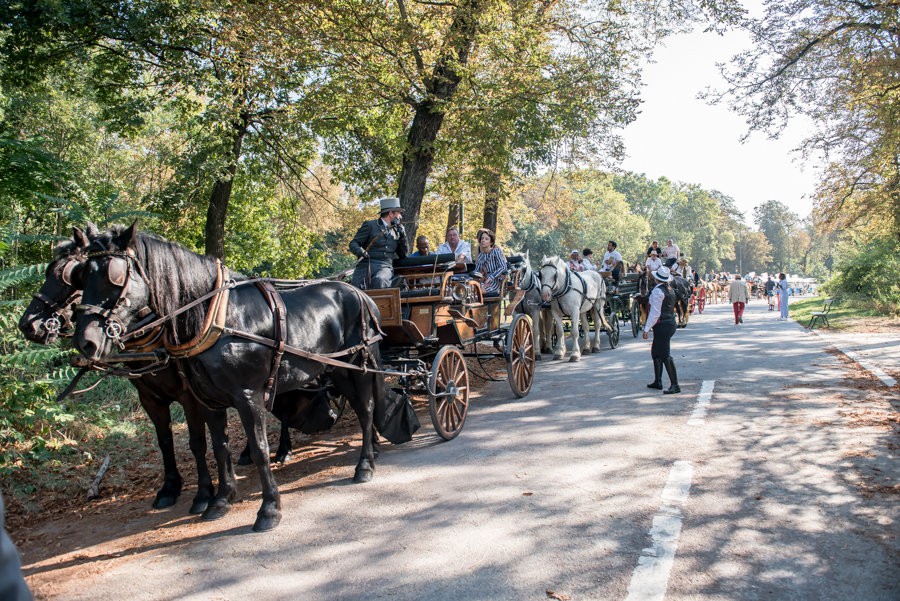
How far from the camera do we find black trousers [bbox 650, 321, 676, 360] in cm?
984

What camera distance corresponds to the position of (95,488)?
6.32m

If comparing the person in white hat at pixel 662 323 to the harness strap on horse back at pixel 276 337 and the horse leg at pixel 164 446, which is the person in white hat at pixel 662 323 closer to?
the harness strap on horse back at pixel 276 337

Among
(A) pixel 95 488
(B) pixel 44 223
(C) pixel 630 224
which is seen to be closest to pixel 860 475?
(A) pixel 95 488

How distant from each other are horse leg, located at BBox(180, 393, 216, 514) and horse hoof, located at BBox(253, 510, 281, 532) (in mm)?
731

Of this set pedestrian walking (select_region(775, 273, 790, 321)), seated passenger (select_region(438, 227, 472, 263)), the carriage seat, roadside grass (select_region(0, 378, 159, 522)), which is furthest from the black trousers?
pedestrian walking (select_region(775, 273, 790, 321))

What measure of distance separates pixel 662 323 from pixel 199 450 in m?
6.82

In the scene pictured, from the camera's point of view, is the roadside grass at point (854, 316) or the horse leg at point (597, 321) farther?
the roadside grass at point (854, 316)

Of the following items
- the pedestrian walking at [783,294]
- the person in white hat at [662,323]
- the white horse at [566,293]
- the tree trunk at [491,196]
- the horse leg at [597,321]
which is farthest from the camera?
the pedestrian walking at [783,294]

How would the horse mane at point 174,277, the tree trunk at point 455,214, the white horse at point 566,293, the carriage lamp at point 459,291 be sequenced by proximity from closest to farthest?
the horse mane at point 174,277
the carriage lamp at point 459,291
the white horse at point 566,293
the tree trunk at point 455,214

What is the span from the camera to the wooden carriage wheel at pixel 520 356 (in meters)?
9.36

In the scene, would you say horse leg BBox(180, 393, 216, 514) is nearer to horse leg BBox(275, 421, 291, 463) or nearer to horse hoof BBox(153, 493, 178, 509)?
horse hoof BBox(153, 493, 178, 509)

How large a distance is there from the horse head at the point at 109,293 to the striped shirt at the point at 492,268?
6.11m

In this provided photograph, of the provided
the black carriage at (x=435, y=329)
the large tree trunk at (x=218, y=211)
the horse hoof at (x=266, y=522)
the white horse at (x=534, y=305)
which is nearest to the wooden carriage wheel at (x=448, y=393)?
the black carriage at (x=435, y=329)

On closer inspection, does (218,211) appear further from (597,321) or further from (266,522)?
(266,522)
